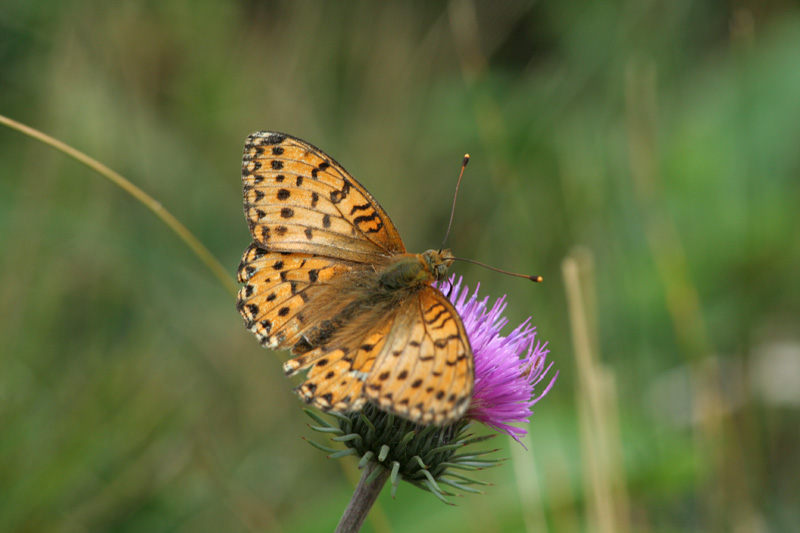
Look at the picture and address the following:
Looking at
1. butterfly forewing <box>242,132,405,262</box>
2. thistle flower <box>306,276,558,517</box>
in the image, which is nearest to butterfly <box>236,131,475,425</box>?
butterfly forewing <box>242,132,405,262</box>

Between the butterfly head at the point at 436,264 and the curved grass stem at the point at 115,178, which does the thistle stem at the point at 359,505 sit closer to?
the butterfly head at the point at 436,264

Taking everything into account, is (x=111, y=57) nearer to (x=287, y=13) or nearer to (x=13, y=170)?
(x=13, y=170)

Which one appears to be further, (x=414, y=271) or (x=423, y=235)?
(x=423, y=235)

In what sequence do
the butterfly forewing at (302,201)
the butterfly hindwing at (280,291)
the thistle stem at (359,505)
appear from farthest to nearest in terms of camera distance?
the butterfly forewing at (302,201), the butterfly hindwing at (280,291), the thistle stem at (359,505)

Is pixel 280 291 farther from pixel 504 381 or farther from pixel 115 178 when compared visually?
pixel 504 381

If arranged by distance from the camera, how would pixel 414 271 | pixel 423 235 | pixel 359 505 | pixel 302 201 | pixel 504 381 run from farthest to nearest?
pixel 423 235, pixel 302 201, pixel 414 271, pixel 504 381, pixel 359 505

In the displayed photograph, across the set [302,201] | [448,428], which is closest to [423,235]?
[302,201]

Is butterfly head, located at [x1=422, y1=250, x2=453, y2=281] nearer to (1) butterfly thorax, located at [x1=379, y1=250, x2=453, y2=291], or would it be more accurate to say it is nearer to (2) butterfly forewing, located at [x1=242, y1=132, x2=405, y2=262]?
(1) butterfly thorax, located at [x1=379, y1=250, x2=453, y2=291]

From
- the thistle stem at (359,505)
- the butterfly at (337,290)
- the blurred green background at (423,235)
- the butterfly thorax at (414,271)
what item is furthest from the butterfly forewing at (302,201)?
the blurred green background at (423,235)
